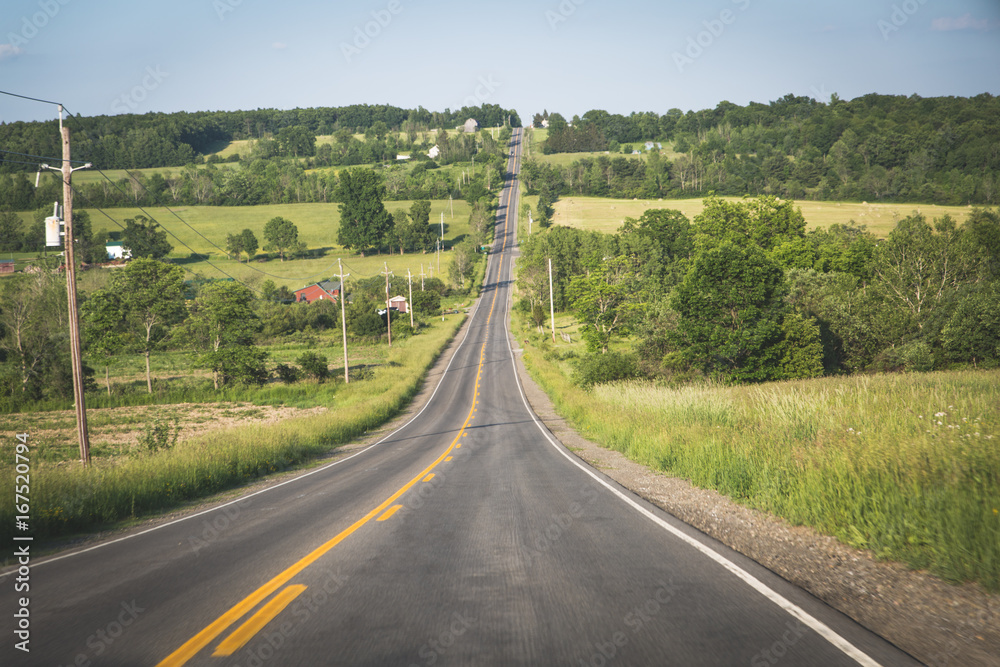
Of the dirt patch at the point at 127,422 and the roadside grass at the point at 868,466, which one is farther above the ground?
the roadside grass at the point at 868,466

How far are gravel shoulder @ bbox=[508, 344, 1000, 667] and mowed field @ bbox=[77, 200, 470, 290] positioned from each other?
9380 cm

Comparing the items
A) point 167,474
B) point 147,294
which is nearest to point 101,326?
point 147,294

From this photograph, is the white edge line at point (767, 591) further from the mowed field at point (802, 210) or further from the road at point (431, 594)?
the mowed field at point (802, 210)

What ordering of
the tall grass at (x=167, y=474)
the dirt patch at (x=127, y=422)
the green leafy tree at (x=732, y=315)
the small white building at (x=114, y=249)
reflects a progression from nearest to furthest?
the tall grass at (x=167, y=474)
the dirt patch at (x=127, y=422)
the green leafy tree at (x=732, y=315)
the small white building at (x=114, y=249)

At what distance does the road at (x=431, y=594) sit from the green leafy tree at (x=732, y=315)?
110 feet

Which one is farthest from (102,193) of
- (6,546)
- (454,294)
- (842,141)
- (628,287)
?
(842,141)

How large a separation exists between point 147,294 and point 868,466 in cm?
5480

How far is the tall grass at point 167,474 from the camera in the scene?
911 centimetres

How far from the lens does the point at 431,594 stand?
486 centimetres

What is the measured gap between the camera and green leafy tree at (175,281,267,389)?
4488 cm

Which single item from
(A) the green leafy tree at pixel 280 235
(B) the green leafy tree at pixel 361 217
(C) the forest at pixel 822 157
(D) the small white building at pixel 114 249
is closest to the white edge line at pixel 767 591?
(C) the forest at pixel 822 157

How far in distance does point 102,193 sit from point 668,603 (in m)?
160

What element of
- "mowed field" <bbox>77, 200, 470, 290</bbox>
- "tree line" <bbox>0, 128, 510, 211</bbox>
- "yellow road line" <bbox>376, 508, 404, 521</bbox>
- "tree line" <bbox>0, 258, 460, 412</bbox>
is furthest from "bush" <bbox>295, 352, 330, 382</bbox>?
"tree line" <bbox>0, 128, 510, 211</bbox>

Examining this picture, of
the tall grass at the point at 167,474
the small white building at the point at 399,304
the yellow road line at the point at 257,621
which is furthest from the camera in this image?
the small white building at the point at 399,304
